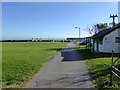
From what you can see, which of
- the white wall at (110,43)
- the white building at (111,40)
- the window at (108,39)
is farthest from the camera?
the window at (108,39)

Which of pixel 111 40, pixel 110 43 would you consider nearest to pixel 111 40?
pixel 111 40

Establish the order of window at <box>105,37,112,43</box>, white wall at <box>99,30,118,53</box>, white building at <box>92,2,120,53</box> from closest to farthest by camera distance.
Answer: white building at <box>92,2,120,53</box> → white wall at <box>99,30,118,53</box> → window at <box>105,37,112,43</box>

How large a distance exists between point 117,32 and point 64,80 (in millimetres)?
21533

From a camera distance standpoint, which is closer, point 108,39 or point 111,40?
point 111,40

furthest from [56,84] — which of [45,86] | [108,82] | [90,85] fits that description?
[108,82]

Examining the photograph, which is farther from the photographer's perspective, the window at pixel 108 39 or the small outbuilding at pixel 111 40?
the window at pixel 108 39

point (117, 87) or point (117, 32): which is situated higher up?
point (117, 32)

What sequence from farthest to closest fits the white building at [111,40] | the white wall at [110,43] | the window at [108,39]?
the window at [108,39] → the white wall at [110,43] → the white building at [111,40]

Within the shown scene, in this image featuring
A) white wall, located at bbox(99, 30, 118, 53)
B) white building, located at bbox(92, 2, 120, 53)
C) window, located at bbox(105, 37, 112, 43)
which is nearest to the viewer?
white building, located at bbox(92, 2, 120, 53)

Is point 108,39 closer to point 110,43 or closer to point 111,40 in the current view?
point 111,40

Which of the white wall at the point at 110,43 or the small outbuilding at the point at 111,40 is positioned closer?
the small outbuilding at the point at 111,40

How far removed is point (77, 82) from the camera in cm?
1218

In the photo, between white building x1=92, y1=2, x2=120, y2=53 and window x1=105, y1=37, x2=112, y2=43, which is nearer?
white building x1=92, y1=2, x2=120, y2=53

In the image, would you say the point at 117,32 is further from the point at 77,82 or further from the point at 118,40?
the point at 77,82
